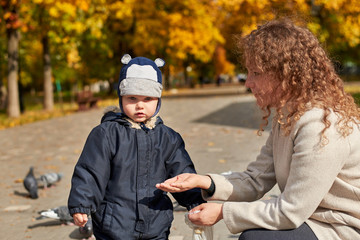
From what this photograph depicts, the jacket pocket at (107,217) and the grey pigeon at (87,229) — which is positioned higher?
the jacket pocket at (107,217)

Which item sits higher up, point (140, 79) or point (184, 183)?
point (140, 79)

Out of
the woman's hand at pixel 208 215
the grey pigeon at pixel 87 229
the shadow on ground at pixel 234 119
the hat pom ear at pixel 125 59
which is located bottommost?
the shadow on ground at pixel 234 119

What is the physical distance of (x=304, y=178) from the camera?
2.30 meters

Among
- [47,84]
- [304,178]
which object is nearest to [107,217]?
[304,178]

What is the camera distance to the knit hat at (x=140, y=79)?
2.92 metres

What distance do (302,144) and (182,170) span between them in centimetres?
89

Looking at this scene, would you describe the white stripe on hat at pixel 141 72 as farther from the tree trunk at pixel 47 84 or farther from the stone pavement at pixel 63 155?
the tree trunk at pixel 47 84

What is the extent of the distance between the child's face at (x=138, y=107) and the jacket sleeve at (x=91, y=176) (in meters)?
0.20

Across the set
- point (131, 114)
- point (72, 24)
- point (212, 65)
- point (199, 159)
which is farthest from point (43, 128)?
point (212, 65)

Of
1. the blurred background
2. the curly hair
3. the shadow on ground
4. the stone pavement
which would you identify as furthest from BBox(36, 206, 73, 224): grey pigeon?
the blurred background

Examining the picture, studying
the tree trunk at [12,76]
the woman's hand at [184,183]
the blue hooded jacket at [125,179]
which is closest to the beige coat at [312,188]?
the woman's hand at [184,183]

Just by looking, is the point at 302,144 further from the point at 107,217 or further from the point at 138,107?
the point at 107,217

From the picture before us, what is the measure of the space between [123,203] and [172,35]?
25.0 m

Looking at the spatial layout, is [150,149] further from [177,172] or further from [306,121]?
[306,121]
